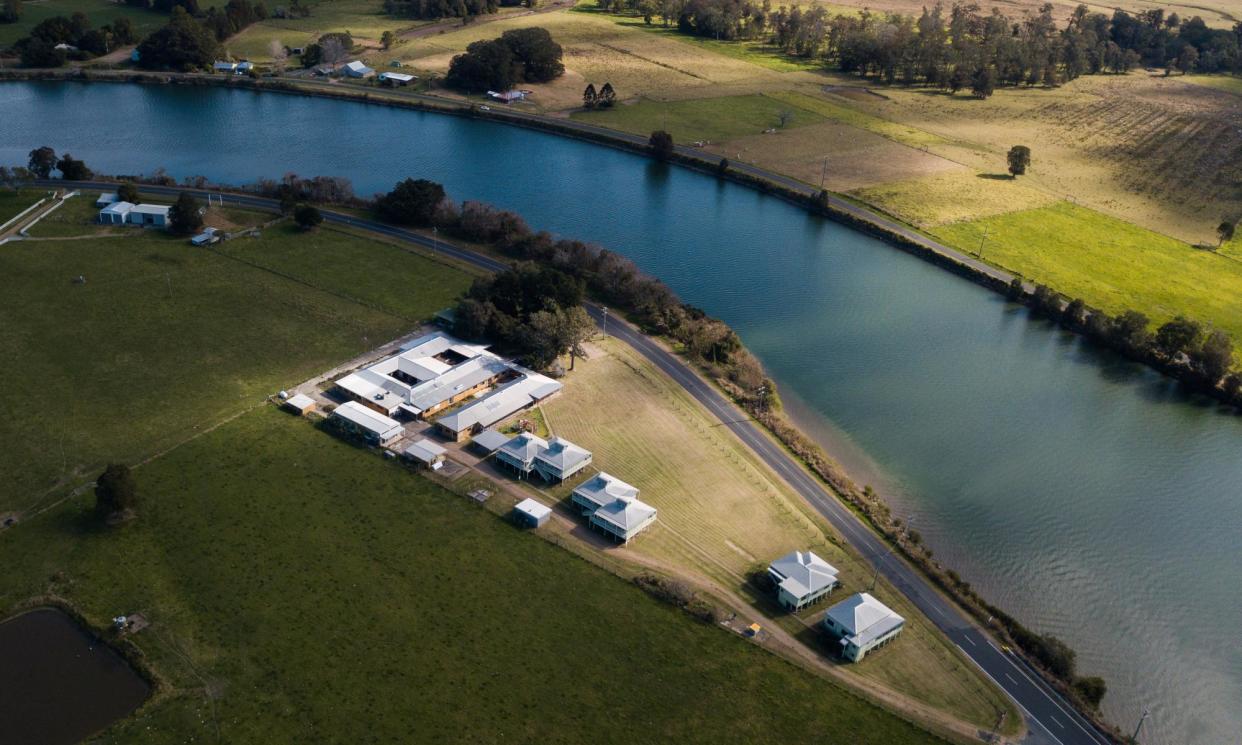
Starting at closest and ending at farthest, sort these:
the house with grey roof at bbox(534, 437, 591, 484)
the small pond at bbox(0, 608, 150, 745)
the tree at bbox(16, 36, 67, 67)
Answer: the small pond at bbox(0, 608, 150, 745) < the house with grey roof at bbox(534, 437, 591, 484) < the tree at bbox(16, 36, 67, 67)

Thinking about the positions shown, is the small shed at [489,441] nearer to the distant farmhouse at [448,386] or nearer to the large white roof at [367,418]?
the distant farmhouse at [448,386]

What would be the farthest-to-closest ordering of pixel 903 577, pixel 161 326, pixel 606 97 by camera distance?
pixel 606 97
pixel 161 326
pixel 903 577

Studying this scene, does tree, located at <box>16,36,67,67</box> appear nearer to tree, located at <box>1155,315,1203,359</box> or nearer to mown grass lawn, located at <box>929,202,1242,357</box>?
mown grass lawn, located at <box>929,202,1242,357</box>

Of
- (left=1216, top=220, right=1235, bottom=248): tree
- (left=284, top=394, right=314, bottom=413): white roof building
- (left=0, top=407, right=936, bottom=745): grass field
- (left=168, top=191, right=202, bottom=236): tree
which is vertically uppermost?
(left=1216, top=220, right=1235, bottom=248): tree

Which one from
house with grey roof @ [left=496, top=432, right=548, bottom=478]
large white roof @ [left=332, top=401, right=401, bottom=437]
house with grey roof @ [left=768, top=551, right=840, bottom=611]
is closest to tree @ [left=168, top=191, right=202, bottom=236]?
large white roof @ [left=332, top=401, right=401, bottom=437]

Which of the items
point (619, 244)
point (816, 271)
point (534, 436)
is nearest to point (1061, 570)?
point (534, 436)

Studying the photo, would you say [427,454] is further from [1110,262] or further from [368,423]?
[1110,262]

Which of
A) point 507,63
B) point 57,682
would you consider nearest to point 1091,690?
point 57,682
